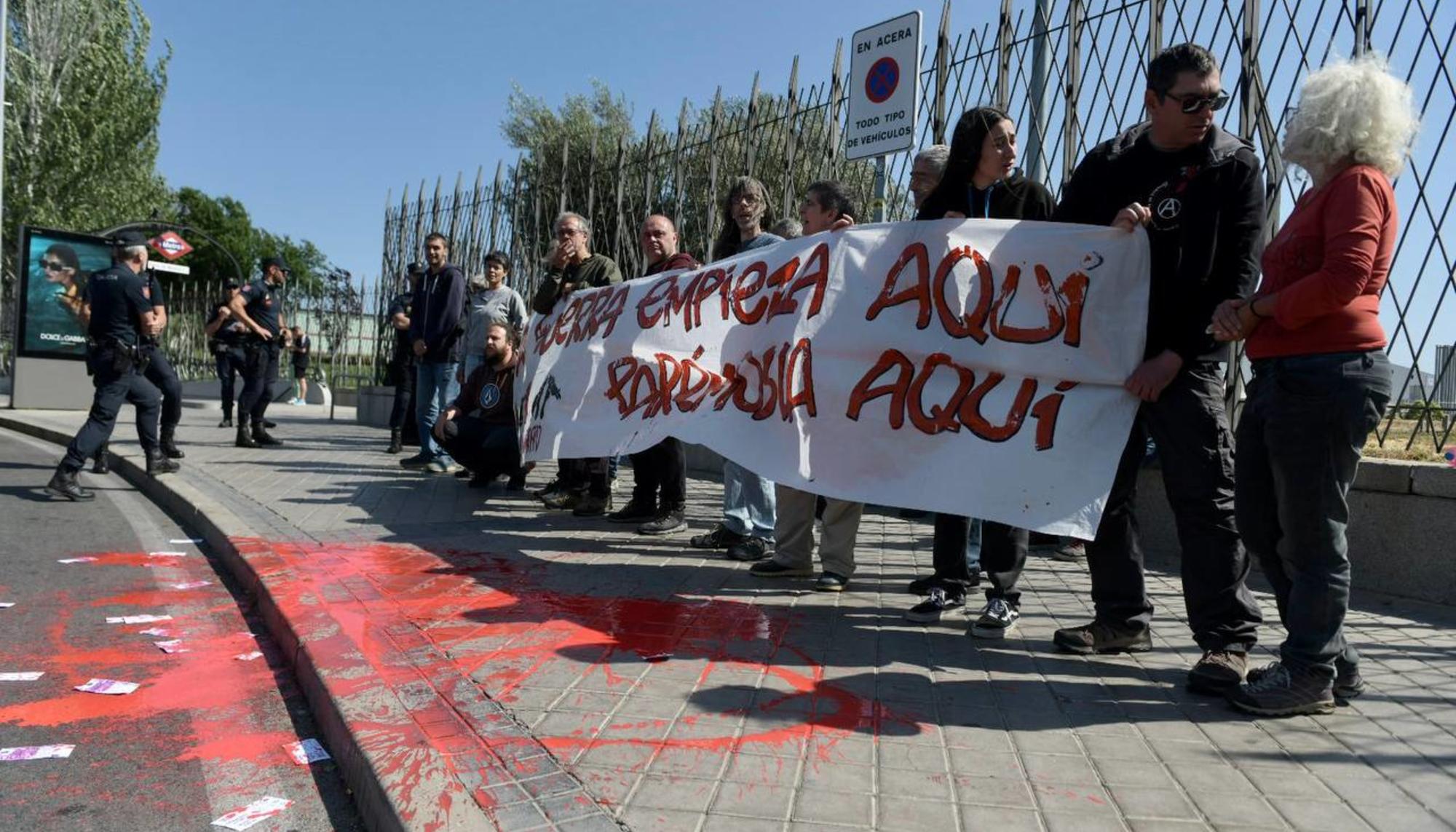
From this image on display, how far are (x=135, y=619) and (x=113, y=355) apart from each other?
3995 mm

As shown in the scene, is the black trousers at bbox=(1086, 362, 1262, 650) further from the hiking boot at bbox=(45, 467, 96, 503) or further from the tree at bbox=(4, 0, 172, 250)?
the tree at bbox=(4, 0, 172, 250)

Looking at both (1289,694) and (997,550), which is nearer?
(1289,694)

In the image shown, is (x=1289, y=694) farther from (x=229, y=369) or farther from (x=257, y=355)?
(x=229, y=369)

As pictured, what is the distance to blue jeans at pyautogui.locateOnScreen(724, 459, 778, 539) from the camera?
562 centimetres

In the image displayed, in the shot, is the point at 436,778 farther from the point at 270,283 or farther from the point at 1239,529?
the point at 270,283

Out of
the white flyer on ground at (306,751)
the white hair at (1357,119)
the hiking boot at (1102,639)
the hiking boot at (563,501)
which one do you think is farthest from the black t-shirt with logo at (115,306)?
the white hair at (1357,119)

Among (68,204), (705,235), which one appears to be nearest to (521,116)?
(68,204)

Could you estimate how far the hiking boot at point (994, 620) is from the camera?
3.87m

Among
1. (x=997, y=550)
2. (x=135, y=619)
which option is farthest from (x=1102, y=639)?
(x=135, y=619)

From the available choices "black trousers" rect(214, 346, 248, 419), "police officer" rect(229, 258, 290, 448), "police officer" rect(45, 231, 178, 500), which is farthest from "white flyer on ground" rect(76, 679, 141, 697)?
"black trousers" rect(214, 346, 248, 419)

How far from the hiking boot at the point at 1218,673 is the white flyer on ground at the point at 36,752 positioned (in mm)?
3391

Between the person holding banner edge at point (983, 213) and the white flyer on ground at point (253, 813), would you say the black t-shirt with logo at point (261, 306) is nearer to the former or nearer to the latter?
the person holding banner edge at point (983, 213)

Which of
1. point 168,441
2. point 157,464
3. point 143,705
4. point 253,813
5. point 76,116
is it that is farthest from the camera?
point 76,116

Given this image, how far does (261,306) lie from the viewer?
439 inches
